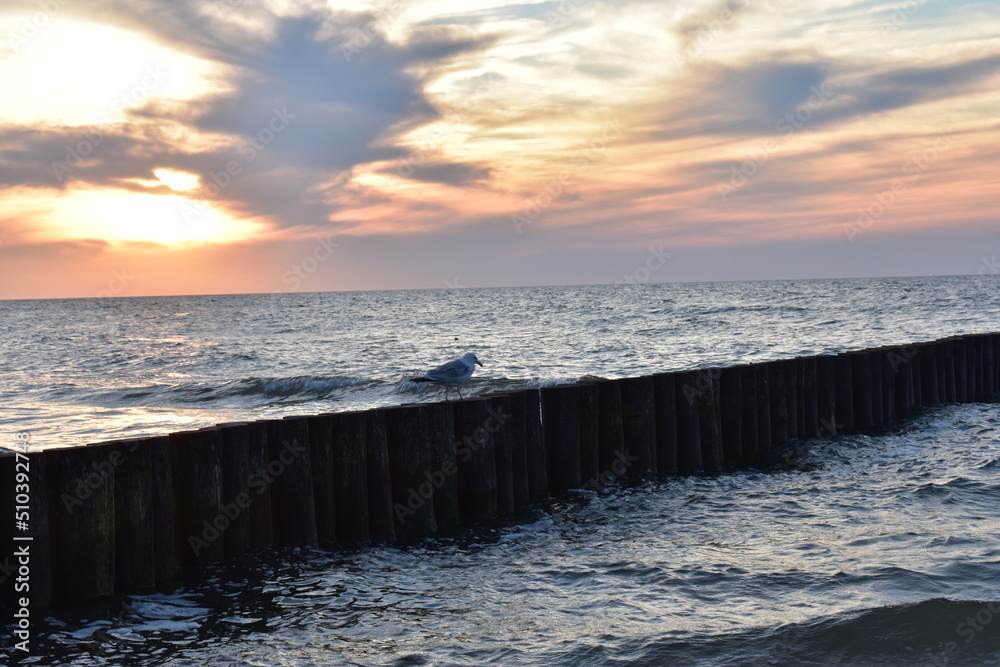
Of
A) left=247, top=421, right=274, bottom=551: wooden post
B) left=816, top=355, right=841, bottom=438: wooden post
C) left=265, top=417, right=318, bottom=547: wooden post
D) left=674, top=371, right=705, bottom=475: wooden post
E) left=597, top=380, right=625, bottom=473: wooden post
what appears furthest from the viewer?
left=816, top=355, right=841, bottom=438: wooden post

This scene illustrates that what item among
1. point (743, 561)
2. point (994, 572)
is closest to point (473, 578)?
point (743, 561)

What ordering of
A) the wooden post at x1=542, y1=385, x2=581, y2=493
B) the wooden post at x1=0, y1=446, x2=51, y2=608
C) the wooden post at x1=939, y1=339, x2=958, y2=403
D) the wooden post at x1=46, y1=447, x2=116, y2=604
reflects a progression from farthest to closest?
the wooden post at x1=939, y1=339, x2=958, y2=403 < the wooden post at x1=542, y1=385, x2=581, y2=493 < the wooden post at x1=46, y1=447, x2=116, y2=604 < the wooden post at x1=0, y1=446, x2=51, y2=608

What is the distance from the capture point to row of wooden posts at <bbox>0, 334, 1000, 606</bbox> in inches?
212

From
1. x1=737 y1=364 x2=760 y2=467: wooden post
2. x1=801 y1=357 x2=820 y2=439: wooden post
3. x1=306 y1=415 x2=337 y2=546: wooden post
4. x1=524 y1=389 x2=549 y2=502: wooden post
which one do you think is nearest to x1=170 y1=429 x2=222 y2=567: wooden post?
x1=306 y1=415 x2=337 y2=546: wooden post

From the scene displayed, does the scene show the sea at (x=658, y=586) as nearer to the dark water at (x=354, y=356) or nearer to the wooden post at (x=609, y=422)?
the wooden post at (x=609, y=422)

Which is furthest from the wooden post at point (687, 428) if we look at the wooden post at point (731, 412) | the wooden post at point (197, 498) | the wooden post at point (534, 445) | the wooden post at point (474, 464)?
the wooden post at point (197, 498)

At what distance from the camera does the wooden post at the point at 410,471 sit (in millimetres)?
6941

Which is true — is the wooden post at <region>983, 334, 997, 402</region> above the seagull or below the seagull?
below

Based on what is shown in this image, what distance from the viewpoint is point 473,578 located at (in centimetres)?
607

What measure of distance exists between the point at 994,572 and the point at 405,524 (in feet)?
15.0

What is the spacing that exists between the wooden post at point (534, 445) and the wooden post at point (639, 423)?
1.25 meters

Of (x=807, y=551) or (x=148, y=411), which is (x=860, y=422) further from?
(x=148, y=411)
